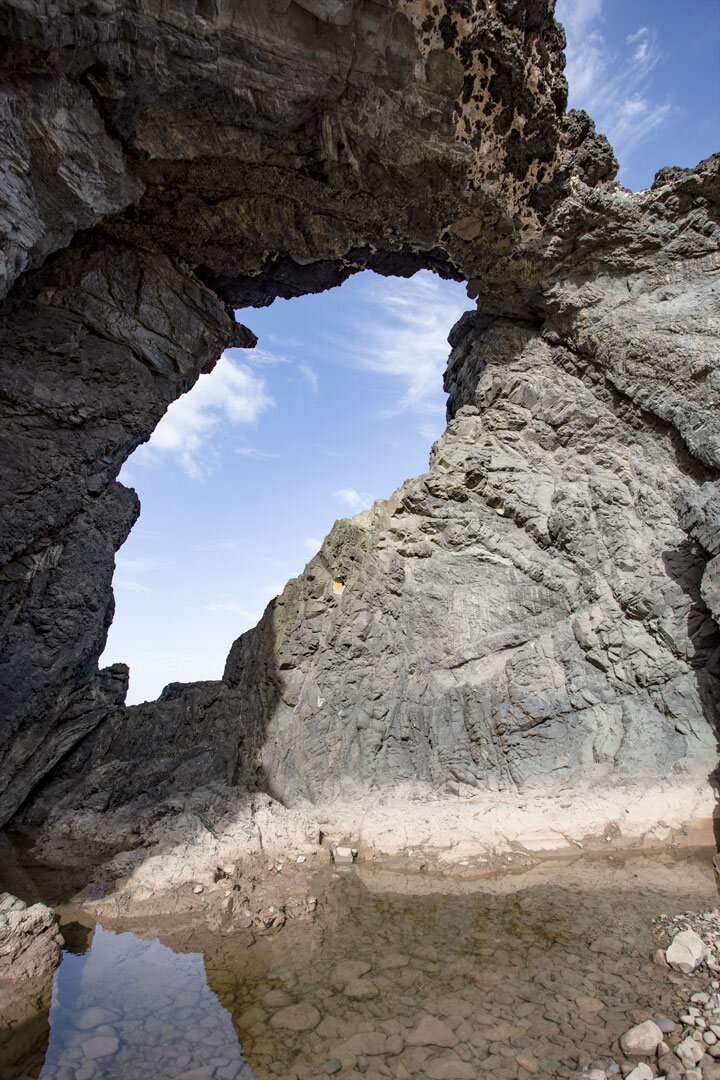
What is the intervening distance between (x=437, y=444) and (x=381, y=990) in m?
12.8

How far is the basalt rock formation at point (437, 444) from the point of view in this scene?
10.4 metres

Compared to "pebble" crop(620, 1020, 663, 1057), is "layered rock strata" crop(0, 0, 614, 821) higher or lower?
higher

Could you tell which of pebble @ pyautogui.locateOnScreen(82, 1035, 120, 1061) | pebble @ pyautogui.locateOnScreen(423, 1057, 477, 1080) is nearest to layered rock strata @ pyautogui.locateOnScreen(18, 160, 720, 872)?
pebble @ pyautogui.locateOnScreen(82, 1035, 120, 1061)

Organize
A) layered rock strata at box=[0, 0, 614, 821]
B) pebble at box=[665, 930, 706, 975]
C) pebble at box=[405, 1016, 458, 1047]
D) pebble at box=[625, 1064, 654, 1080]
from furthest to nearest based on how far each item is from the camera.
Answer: layered rock strata at box=[0, 0, 614, 821] < pebble at box=[665, 930, 706, 975] < pebble at box=[405, 1016, 458, 1047] < pebble at box=[625, 1064, 654, 1080]

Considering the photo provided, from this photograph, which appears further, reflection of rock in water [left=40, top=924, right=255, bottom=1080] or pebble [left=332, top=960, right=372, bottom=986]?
pebble [left=332, top=960, right=372, bottom=986]

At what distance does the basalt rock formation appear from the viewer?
10352mm

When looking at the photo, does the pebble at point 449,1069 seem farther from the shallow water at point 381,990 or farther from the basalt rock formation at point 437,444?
the basalt rock formation at point 437,444

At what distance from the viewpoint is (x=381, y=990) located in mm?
6109

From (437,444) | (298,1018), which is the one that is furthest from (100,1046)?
(437,444)

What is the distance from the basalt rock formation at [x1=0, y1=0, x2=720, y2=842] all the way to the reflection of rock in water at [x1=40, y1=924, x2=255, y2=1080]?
5.57 m

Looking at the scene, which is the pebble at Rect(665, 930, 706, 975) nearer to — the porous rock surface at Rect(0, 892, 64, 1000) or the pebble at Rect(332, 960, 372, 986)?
the pebble at Rect(332, 960, 372, 986)

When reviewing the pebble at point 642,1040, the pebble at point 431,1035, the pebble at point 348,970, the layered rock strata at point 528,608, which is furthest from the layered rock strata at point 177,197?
the pebble at point 642,1040

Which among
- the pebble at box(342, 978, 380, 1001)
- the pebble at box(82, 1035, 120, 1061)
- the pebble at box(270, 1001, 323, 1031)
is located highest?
the pebble at box(342, 978, 380, 1001)

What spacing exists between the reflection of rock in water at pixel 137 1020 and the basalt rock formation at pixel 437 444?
5570 mm
